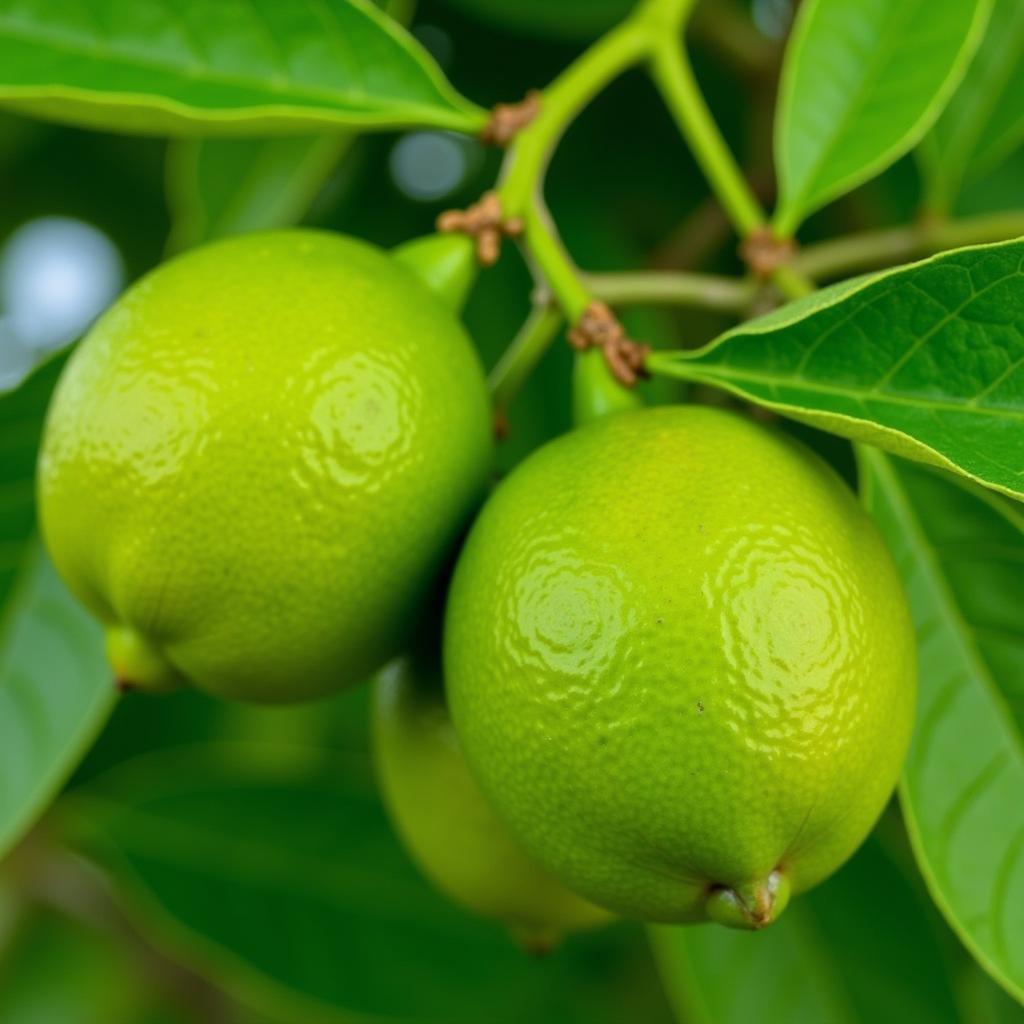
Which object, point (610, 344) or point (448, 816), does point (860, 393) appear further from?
point (448, 816)

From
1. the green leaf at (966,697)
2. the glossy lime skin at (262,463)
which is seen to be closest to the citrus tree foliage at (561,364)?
the green leaf at (966,697)

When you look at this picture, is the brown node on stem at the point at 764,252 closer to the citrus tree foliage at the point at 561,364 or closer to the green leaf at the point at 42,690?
the citrus tree foliage at the point at 561,364

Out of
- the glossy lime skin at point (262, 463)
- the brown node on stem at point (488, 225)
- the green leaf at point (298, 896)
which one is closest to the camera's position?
the glossy lime skin at point (262, 463)

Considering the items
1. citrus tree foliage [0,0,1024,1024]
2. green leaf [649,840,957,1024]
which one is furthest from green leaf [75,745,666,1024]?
green leaf [649,840,957,1024]

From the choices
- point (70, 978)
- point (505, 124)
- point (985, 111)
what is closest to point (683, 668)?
point (505, 124)

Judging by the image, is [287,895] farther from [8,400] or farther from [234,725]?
[8,400]

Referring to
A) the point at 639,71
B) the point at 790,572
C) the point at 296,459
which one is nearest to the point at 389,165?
the point at 639,71
